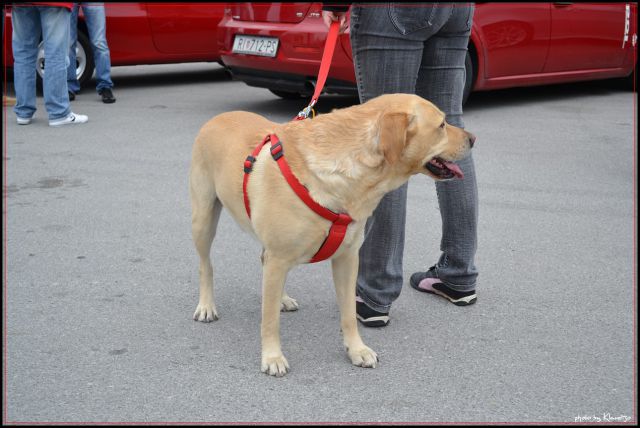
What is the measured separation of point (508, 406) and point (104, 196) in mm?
3578

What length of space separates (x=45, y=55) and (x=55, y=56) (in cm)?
10

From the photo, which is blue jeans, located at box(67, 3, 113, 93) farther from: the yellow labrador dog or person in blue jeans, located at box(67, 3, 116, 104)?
the yellow labrador dog

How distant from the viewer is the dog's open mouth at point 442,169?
2859mm

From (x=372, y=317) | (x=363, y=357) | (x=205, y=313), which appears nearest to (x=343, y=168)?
(x=363, y=357)

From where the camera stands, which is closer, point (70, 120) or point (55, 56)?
point (55, 56)

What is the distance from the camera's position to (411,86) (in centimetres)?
318

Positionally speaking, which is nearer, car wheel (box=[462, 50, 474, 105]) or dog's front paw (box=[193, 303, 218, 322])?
dog's front paw (box=[193, 303, 218, 322])

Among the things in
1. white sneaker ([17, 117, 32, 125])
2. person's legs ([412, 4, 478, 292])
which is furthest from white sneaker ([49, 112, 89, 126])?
person's legs ([412, 4, 478, 292])

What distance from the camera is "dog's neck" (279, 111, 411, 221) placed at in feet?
8.87

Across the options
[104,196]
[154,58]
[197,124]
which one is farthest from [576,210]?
[154,58]

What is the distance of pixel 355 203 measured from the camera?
2.76 m

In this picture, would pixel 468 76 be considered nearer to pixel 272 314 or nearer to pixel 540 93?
pixel 540 93

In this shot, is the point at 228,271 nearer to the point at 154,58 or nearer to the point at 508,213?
the point at 508,213

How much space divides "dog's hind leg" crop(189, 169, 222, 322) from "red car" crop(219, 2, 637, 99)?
3962mm
